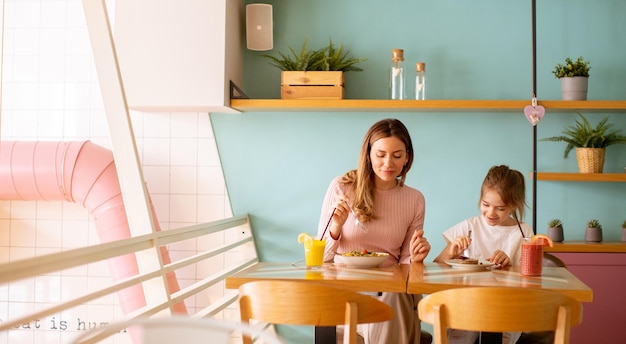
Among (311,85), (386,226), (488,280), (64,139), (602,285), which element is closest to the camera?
(488,280)

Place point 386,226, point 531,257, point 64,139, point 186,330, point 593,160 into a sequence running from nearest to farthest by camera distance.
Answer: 1. point 186,330
2. point 531,257
3. point 386,226
4. point 593,160
5. point 64,139

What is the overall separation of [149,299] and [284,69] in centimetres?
165

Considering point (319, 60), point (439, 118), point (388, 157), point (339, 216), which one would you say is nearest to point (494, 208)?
point (388, 157)

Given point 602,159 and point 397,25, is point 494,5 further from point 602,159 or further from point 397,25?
point 602,159

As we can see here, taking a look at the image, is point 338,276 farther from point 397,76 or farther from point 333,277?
point 397,76

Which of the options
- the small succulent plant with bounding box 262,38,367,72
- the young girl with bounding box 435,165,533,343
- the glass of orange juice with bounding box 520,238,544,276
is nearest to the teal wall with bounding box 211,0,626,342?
the small succulent plant with bounding box 262,38,367,72

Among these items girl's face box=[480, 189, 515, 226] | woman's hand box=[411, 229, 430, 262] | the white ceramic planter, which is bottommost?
woman's hand box=[411, 229, 430, 262]

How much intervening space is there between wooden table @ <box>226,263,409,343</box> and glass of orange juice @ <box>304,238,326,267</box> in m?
0.03

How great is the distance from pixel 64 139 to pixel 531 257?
304 centimetres

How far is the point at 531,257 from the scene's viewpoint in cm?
276

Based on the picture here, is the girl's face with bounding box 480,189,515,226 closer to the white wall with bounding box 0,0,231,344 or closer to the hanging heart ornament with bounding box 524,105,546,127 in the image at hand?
the hanging heart ornament with bounding box 524,105,546,127

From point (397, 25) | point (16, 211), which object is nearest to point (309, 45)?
point (397, 25)

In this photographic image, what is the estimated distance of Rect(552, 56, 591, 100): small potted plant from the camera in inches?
168

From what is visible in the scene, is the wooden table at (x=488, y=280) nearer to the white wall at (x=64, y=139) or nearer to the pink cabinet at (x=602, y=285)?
the pink cabinet at (x=602, y=285)
